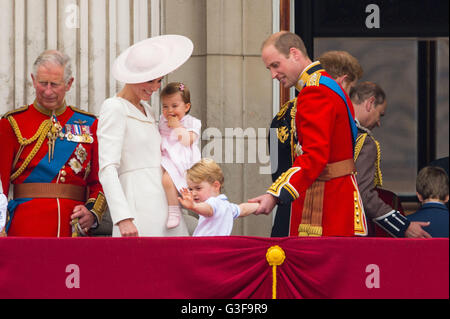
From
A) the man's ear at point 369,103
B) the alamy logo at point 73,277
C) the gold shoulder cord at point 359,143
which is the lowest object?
the alamy logo at point 73,277

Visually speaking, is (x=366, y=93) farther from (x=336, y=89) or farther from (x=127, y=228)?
(x=127, y=228)

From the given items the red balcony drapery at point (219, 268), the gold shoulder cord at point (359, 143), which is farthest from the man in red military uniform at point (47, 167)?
the gold shoulder cord at point (359, 143)

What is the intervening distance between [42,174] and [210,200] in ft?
3.71

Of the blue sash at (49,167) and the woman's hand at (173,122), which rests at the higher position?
the woman's hand at (173,122)

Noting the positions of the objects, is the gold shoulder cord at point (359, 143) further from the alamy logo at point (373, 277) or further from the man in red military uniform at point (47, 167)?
the man in red military uniform at point (47, 167)

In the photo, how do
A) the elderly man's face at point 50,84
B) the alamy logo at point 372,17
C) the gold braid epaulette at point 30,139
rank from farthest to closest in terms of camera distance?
the alamy logo at point 372,17 < the gold braid epaulette at point 30,139 < the elderly man's face at point 50,84

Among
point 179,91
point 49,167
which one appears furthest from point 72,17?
point 179,91

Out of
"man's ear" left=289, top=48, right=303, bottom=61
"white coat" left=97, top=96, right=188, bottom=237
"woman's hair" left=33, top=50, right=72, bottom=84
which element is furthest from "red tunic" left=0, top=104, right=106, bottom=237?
"man's ear" left=289, top=48, right=303, bottom=61

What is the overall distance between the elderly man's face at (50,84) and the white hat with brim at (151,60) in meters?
0.39

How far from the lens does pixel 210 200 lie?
4.95 metres

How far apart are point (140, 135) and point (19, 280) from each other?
105 centimetres

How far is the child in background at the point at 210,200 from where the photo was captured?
16.2 feet
